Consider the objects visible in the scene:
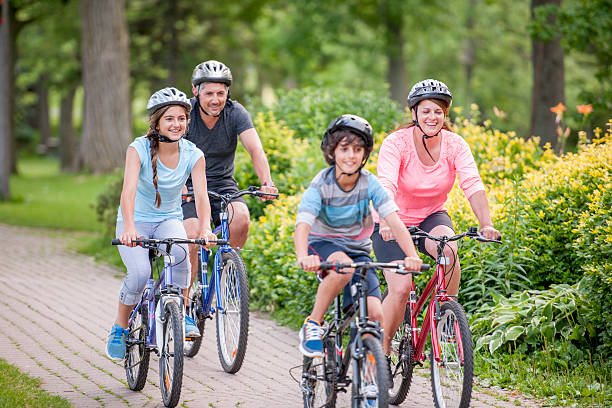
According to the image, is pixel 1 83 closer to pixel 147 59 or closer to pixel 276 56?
pixel 147 59

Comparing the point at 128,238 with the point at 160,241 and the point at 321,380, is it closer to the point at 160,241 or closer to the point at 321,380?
the point at 160,241

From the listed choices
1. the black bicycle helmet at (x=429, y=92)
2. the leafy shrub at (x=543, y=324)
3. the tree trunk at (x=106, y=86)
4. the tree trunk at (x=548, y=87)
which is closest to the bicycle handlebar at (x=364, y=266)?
the black bicycle helmet at (x=429, y=92)

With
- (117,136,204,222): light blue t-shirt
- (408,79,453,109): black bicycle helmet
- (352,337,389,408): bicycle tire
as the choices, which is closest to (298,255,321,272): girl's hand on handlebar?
(352,337,389,408): bicycle tire

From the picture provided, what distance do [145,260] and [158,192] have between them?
0.47m

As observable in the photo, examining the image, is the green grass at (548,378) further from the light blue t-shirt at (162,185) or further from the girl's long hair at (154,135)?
the girl's long hair at (154,135)

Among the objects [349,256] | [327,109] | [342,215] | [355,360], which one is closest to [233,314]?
[349,256]

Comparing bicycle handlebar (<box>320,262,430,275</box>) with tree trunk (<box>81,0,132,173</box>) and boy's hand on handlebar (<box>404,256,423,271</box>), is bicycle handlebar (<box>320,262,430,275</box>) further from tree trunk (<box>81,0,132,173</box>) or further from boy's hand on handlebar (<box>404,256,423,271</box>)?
tree trunk (<box>81,0,132,173</box>)

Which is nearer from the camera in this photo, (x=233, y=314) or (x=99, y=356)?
(x=233, y=314)

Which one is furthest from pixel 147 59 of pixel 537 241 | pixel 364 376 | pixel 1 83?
pixel 364 376

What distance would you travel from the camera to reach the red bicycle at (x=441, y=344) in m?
4.63

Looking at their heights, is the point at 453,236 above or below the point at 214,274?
above

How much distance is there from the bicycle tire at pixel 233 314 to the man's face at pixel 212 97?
1.12m

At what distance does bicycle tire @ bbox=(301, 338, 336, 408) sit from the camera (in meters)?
4.68

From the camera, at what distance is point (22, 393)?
5324 mm
